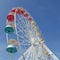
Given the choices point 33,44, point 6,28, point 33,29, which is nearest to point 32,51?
point 33,44

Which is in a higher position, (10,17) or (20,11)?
(20,11)

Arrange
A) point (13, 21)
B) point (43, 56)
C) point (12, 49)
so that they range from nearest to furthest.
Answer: point (12, 49), point (13, 21), point (43, 56)

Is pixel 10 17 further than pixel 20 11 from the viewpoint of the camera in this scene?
No

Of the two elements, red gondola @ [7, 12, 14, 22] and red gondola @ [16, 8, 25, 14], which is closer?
red gondola @ [7, 12, 14, 22]

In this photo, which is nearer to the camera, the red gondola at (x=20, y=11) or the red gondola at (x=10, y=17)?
the red gondola at (x=10, y=17)

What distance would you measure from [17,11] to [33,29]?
14.4ft

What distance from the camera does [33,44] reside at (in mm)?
47375

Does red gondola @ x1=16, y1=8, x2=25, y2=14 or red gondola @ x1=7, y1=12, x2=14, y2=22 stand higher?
red gondola @ x1=16, y1=8, x2=25, y2=14

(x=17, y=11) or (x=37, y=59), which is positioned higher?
(x=17, y=11)

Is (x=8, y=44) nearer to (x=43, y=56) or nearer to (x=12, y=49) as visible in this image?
(x=12, y=49)

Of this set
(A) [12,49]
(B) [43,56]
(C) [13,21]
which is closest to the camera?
(A) [12,49]

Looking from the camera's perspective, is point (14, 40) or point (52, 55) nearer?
point (14, 40)

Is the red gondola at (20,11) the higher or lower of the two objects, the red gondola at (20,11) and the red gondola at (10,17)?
the higher

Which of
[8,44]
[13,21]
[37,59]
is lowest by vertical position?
[37,59]
